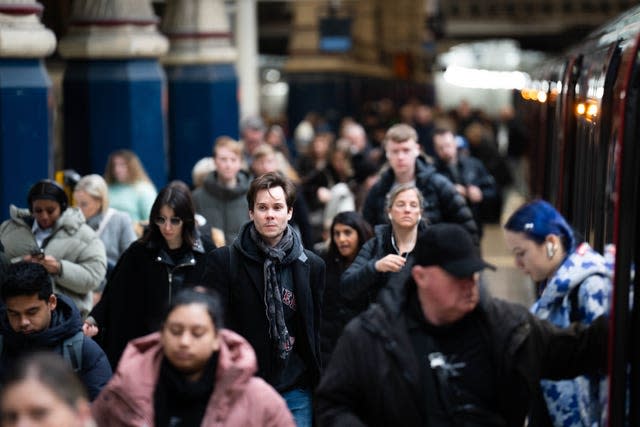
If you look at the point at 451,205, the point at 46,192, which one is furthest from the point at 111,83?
the point at 46,192

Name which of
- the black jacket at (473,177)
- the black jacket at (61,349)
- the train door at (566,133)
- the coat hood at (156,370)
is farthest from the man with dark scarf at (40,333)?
the black jacket at (473,177)

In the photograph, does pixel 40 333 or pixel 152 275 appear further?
pixel 152 275

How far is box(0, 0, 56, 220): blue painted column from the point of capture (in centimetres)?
1086

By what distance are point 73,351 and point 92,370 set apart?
0.10 m

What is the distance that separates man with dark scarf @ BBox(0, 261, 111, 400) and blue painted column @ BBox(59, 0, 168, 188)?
840 cm

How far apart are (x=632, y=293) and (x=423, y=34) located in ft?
143

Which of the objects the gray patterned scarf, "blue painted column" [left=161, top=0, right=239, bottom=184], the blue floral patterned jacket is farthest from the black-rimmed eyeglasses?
"blue painted column" [left=161, top=0, right=239, bottom=184]

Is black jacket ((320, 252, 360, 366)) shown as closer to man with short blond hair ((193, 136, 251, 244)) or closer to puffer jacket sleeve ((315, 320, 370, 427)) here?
man with short blond hair ((193, 136, 251, 244))

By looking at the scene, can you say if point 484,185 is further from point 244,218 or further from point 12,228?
point 12,228

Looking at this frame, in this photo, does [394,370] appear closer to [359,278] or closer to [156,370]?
[156,370]

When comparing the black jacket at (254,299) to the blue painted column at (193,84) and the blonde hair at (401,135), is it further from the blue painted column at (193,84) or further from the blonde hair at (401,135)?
the blue painted column at (193,84)

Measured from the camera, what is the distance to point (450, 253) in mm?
4637

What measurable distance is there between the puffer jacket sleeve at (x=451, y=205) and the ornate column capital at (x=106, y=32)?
212 inches

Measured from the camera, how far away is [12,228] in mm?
8242
